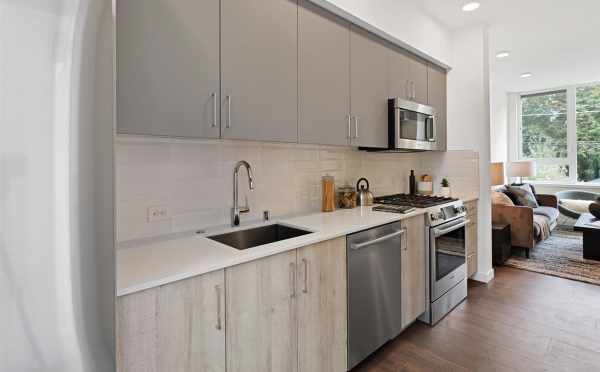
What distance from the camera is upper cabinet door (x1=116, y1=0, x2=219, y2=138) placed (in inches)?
48.5

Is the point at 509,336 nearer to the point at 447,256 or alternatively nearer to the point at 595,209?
the point at 447,256

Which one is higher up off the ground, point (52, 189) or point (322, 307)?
point (52, 189)

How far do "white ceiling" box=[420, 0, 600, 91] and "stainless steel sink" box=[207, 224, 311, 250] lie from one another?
2344 millimetres

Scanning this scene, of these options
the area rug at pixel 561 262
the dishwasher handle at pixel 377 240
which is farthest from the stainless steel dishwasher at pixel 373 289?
the area rug at pixel 561 262

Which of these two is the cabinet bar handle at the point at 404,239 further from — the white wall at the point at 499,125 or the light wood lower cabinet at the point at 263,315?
the white wall at the point at 499,125

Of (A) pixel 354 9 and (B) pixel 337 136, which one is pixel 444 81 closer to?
(A) pixel 354 9

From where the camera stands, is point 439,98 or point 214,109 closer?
point 214,109

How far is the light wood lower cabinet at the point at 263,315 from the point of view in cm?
130

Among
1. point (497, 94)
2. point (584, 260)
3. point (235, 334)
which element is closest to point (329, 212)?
point (235, 334)

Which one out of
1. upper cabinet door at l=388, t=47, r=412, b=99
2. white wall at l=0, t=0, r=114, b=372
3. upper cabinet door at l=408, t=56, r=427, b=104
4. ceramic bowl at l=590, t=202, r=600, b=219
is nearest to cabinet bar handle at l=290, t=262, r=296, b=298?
white wall at l=0, t=0, r=114, b=372

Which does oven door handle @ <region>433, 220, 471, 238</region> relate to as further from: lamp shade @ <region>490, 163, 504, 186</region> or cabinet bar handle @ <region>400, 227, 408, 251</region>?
lamp shade @ <region>490, 163, 504, 186</region>

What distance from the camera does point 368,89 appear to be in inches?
94.0

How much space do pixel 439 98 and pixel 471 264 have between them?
1.75 metres

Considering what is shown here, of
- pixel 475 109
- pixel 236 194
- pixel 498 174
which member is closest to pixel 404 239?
pixel 236 194
